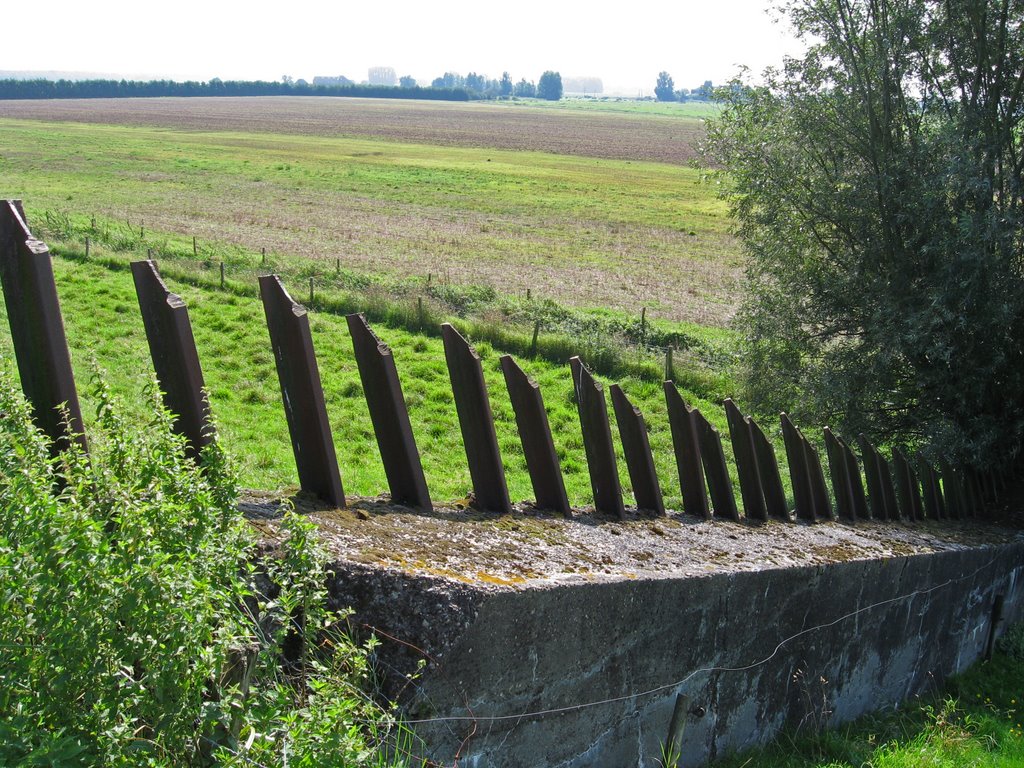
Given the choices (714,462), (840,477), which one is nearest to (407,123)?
(840,477)

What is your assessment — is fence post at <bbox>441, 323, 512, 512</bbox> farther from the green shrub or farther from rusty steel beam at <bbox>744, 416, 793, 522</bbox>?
the green shrub

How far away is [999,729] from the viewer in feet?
21.2

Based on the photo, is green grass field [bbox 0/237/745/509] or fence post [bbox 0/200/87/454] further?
green grass field [bbox 0/237/745/509]

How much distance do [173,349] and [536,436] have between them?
5.04 ft

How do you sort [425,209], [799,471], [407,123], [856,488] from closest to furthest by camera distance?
[799,471], [856,488], [425,209], [407,123]

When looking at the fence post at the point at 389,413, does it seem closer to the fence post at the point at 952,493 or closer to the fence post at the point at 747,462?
the fence post at the point at 747,462

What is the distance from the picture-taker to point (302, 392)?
123 inches

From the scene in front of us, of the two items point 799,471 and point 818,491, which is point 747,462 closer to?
point 799,471

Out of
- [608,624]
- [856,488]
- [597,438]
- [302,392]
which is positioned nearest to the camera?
[302,392]

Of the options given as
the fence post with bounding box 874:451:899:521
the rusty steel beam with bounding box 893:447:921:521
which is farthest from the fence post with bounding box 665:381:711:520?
the rusty steel beam with bounding box 893:447:921:521

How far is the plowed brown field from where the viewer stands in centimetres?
11094

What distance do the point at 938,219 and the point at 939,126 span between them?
164 centimetres

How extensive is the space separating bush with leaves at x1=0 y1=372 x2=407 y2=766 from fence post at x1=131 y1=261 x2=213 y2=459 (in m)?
0.52

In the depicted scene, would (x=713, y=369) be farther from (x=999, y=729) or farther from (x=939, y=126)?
(x=999, y=729)
